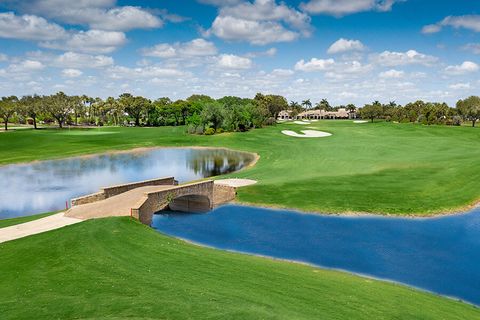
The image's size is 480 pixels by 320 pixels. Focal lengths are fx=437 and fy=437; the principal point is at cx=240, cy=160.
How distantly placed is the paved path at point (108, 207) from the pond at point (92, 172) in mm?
9569

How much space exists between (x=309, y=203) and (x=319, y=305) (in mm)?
24531

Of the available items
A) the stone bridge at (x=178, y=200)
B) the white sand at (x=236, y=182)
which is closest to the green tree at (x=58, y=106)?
the white sand at (x=236, y=182)

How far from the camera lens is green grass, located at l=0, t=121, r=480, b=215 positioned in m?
42.0

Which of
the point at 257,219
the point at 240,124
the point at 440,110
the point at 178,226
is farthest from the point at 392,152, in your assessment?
the point at 440,110

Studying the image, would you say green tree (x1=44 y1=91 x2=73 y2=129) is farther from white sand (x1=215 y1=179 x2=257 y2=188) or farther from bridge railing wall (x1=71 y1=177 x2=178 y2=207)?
bridge railing wall (x1=71 y1=177 x2=178 y2=207)

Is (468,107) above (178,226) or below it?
above

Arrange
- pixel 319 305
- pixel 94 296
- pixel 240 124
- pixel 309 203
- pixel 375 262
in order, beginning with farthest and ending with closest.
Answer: pixel 240 124, pixel 309 203, pixel 375 262, pixel 319 305, pixel 94 296

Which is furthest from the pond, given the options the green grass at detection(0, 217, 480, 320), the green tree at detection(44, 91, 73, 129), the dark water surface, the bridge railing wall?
the green tree at detection(44, 91, 73, 129)

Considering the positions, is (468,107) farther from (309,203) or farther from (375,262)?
(375,262)

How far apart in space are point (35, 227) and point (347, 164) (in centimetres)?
→ 4325

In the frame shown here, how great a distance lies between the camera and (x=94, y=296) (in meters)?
15.8

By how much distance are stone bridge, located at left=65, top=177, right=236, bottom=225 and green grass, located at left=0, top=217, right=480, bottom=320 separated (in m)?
5.43

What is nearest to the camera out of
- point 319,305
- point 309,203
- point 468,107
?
point 319,305

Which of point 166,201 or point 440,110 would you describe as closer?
point 166,201
